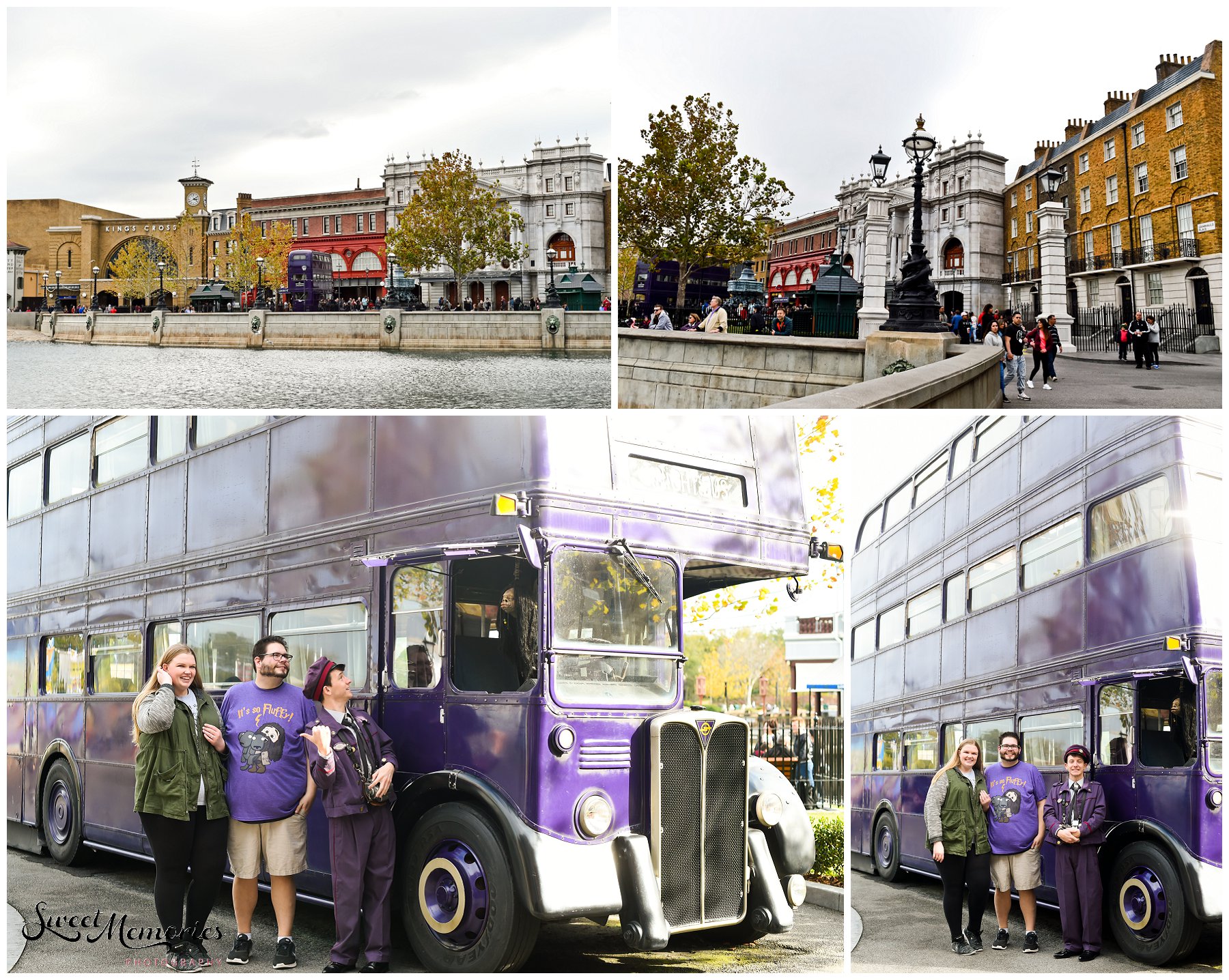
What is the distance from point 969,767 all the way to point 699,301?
1656 cm

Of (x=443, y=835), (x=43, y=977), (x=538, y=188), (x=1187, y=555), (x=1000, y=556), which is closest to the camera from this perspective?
(x=443, y=835)

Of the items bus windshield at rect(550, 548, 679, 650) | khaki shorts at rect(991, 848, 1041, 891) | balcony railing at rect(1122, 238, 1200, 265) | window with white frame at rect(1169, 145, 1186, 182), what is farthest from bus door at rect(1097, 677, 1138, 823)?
balcony railing at rect(1122, 238, 1200, 265)

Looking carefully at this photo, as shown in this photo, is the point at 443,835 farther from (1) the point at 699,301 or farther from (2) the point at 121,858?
(1) the point at 699,301

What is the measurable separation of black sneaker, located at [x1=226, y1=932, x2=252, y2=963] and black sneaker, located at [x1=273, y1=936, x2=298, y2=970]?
24 cm

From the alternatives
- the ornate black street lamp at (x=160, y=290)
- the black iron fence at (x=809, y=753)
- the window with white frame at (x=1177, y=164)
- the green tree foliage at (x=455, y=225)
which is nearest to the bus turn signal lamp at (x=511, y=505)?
A: the black iron fence at (x=809, y=753)

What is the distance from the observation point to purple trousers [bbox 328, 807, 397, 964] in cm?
579

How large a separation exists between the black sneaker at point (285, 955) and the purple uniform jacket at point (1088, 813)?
453 centimetres

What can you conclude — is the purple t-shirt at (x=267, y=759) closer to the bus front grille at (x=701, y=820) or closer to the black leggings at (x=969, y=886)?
the bus front grille at (x=701, y=820)

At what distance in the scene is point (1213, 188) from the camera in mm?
11539

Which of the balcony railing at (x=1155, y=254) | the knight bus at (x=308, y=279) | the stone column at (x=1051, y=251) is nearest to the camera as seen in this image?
the stone column at (x=1051, y=251)

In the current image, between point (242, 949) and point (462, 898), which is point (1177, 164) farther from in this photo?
point (242, 949)

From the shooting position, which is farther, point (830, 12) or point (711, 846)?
point (830, 12)

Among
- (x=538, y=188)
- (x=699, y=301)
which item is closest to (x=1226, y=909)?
(x=538, y=188)

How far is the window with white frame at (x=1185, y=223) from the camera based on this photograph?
46.4 feet
